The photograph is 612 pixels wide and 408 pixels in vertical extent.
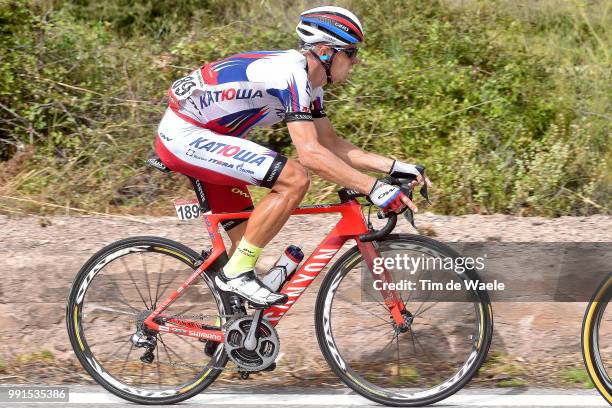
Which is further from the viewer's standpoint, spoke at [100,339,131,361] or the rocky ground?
the rocky ground

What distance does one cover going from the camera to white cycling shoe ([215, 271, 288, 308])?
5.00 m

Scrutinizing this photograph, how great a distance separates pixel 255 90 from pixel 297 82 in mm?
260

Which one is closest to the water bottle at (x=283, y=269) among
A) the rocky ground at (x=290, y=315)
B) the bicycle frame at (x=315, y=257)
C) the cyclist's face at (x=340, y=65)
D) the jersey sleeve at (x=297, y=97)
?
the bicycle frame at (x=315, y=257)

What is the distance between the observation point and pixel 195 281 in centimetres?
522

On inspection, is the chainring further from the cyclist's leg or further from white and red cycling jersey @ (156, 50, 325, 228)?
white and red cycling jersey @ (156, 50, 325, 228)

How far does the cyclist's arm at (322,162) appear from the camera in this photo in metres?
4.68

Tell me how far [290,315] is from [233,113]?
1.43 m

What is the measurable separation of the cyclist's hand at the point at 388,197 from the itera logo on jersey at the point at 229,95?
0.77 metres

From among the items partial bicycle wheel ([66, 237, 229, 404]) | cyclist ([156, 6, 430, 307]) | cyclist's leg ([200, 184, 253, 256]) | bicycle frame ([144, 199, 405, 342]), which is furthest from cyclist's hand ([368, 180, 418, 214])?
partial bicycle wheel ([66, 237, 229, 404])

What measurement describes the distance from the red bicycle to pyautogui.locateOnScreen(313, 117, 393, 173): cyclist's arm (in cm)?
26

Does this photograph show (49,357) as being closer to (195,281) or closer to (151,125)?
(195,281)

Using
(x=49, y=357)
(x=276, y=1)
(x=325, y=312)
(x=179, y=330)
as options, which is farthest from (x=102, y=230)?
(x=276, y=1)

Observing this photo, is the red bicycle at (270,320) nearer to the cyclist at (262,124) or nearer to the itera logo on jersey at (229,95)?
the cyclist at (262,124)

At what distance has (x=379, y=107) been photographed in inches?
333
